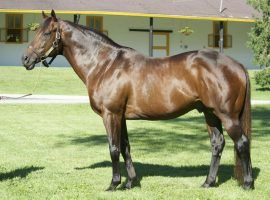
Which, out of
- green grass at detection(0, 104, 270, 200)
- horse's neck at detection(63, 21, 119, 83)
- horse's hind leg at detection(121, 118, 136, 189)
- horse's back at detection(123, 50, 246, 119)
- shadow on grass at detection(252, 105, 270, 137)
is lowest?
shadow on grass at detection(252, 105, 270, 137)

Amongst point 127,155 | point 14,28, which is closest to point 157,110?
point 127,155

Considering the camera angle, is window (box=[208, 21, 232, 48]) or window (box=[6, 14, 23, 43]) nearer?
window (box=[6, 14, 23, 43])

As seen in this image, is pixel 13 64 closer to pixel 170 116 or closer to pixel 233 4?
pixel 233 4

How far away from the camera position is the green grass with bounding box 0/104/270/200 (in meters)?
7.11

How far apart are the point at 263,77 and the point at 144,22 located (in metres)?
12.2

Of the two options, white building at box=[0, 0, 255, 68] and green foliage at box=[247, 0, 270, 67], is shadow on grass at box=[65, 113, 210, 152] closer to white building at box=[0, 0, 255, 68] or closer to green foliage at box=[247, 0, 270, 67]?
green foliage at box=[247, 0, 270, 67]

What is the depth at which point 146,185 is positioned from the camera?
24.5 ft

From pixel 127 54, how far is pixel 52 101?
39.6 feet

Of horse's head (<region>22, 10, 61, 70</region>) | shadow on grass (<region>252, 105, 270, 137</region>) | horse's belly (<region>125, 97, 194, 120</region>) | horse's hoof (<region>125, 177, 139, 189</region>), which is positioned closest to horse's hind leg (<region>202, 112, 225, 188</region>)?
horse's belly (<region>125, 97, 194, 120</region>)

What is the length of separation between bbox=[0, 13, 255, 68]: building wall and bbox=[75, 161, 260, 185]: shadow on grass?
24.5 m

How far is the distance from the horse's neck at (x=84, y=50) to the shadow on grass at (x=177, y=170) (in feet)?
6.66

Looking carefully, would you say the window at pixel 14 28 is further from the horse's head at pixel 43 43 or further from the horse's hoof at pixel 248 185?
the horse's hoof at pixel 248 185

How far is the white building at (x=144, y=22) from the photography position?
3058 cm

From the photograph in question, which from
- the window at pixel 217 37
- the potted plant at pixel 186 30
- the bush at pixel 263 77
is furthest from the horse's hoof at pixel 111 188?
the window at pixel 217 37
